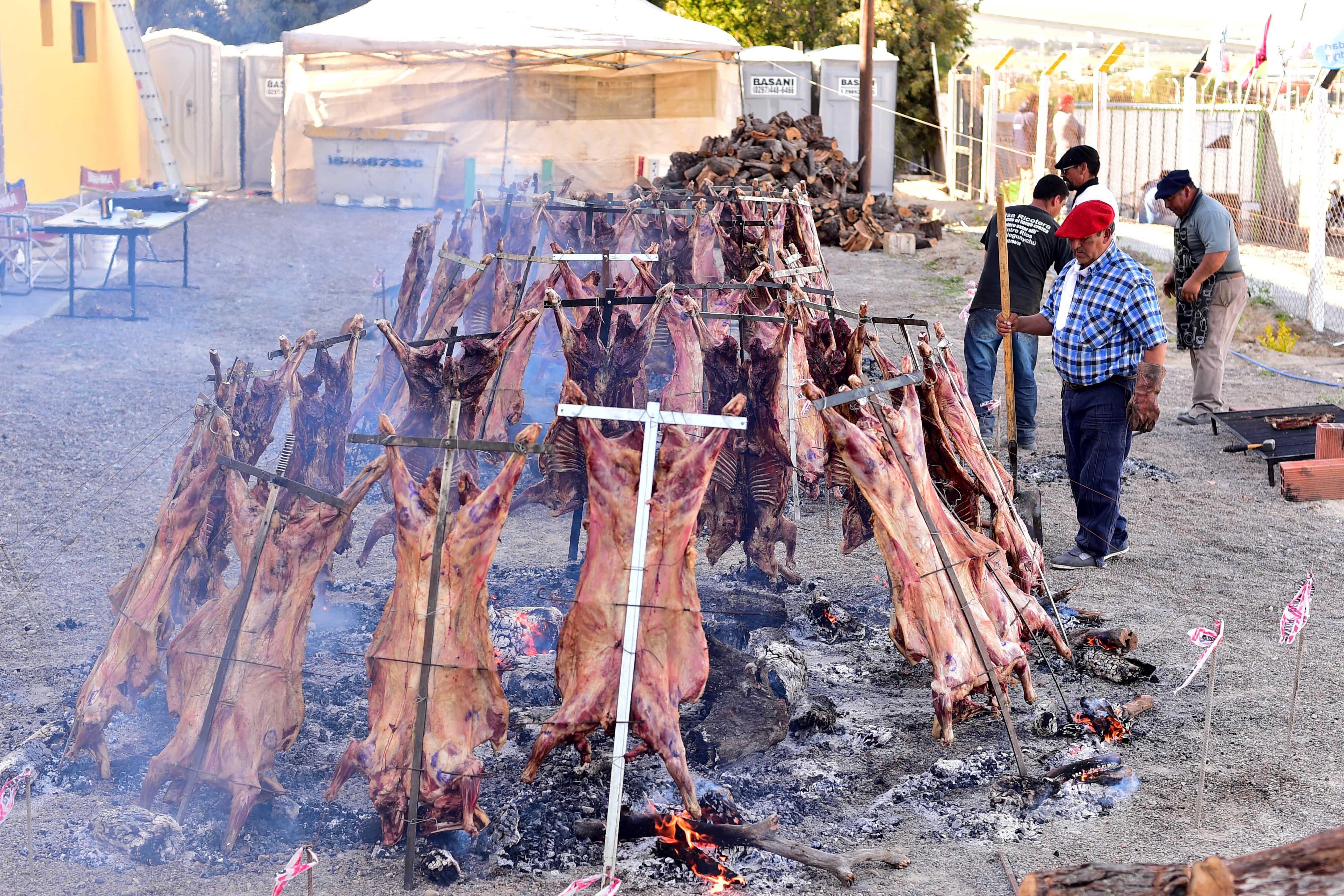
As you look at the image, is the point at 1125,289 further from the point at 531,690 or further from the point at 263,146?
the point at 263,146

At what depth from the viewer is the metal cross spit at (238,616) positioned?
4.02m

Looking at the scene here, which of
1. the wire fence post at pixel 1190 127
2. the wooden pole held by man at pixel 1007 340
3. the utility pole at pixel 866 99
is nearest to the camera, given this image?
the wooden pole held by man at pixel 1007 340

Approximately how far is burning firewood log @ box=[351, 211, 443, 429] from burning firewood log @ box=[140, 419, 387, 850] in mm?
2713

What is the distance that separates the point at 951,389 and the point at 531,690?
2.17 m

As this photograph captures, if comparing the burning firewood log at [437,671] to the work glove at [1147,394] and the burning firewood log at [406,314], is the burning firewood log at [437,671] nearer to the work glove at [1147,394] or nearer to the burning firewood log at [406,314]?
the burning firewood log at [406,314]

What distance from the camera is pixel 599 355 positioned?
573 cm

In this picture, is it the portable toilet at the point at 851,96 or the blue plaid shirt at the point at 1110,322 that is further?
the portable toilet at the point at 851,96

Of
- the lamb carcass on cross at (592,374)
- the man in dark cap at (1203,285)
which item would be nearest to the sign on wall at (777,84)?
the man in dark cap at (1203,285)

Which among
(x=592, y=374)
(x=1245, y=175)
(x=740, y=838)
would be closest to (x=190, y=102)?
(x=1245, y=175)

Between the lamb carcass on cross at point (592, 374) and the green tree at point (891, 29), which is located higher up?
the green tree at point (891, 29)

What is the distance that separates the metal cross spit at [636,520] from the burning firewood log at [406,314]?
3.15 metres

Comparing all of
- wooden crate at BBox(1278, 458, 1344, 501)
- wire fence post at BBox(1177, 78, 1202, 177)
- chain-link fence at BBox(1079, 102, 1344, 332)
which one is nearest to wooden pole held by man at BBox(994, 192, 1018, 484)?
wooden crate at BBox(1278, 458, 1344, 501)

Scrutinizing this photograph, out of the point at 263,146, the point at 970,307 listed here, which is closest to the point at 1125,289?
the point at 970,307

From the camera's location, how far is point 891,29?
28328mm
